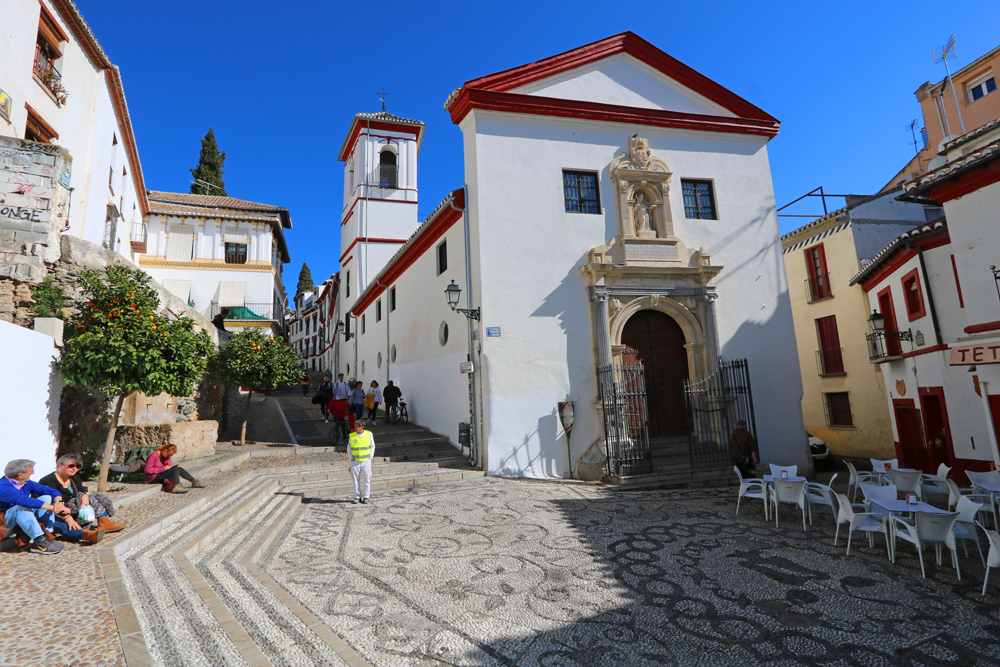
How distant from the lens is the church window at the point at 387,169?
28.4 meters

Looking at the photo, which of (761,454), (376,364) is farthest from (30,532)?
(376,364)

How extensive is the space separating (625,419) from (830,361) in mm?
11283

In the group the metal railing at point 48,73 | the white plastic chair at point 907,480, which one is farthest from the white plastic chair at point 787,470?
the metal railing at point 48,73

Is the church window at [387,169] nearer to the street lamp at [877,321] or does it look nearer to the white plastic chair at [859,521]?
the street lamp at [877,321]

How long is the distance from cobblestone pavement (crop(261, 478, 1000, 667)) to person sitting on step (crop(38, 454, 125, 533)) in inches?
67.5

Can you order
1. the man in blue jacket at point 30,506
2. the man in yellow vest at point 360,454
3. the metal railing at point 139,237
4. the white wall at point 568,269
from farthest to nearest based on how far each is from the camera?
the metal railing at point 139,237
the white wall at point 568,269
the man in yellow vest at point 360,454
the man in blue jacket at point 30,506

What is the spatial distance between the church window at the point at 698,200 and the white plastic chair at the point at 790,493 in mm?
7542

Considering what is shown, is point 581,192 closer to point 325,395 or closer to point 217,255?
point 325,395

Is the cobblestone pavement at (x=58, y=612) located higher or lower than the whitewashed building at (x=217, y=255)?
lower

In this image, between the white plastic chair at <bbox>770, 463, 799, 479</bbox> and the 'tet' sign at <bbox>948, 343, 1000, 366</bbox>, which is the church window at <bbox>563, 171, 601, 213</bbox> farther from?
the 'tet' sign at <bbox>948, 343, 1000, 366</bbox>

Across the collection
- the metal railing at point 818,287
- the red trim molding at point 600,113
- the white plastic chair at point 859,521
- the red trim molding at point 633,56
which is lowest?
A: the white plastic chair at point 859,521

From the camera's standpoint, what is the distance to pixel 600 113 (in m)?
12.3

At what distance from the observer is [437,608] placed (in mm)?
4426

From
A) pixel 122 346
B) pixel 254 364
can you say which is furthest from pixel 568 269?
pixel 122 346
